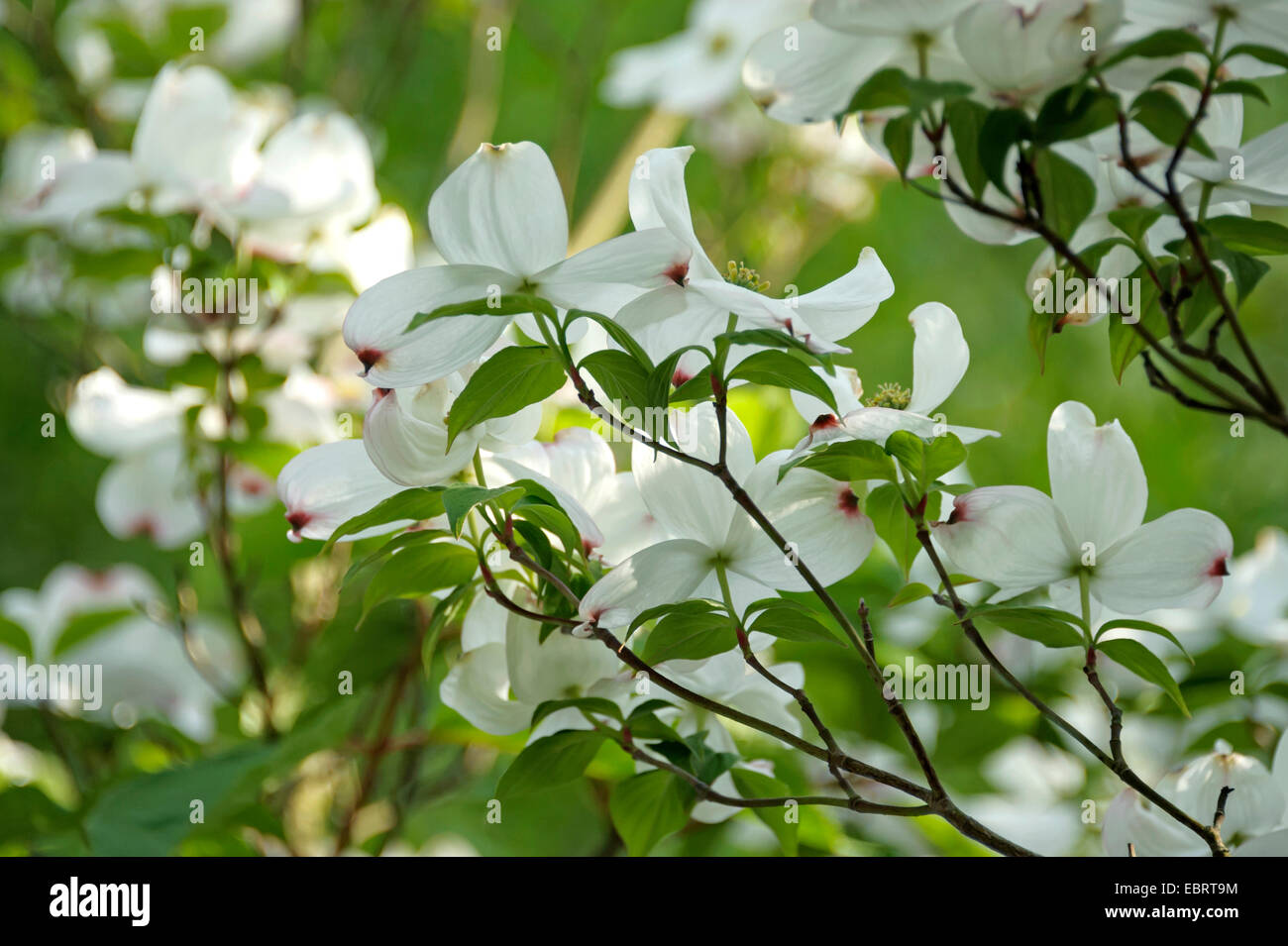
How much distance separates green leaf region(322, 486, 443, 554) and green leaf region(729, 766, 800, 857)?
0.44 ft

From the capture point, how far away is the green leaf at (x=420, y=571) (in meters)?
0.34

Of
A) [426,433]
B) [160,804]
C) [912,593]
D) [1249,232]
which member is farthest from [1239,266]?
[160,804]

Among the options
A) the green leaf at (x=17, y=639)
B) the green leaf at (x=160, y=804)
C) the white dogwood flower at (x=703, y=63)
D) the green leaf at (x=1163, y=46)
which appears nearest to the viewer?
the green leaf at (x=1163, y=46)

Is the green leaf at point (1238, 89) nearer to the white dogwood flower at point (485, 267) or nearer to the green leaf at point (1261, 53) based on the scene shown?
the green leaf at point (1261, 53)

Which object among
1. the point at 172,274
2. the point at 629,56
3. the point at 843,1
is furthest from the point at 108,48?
the point at 843,1

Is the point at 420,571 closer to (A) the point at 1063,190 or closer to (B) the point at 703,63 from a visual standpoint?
(A) the point at 1063,190

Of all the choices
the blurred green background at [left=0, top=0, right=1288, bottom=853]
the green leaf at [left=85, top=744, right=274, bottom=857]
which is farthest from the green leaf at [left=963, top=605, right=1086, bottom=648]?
the green leaf at [left=85, top=744, right=274, bottom=857]

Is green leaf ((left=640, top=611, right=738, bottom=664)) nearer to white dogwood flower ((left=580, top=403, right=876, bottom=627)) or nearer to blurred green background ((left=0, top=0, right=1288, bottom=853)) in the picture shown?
white dogwood flower ((left=580, top=403, right=876, bottom=627))

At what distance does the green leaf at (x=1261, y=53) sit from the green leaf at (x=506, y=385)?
0.19 metres

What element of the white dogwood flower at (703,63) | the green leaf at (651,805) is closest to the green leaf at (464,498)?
the green leaf at (651,805)

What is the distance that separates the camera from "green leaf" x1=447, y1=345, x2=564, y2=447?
0.30 metres

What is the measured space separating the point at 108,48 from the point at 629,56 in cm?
50
